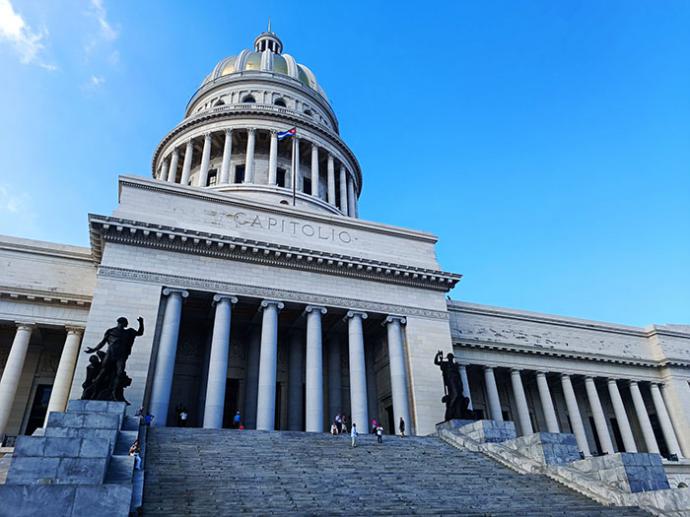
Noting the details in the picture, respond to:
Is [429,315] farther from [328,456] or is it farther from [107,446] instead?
[107,446]

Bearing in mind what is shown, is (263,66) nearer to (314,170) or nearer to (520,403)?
(314,170)

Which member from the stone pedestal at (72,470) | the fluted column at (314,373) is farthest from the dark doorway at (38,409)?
the stone pedestal at (72,470)

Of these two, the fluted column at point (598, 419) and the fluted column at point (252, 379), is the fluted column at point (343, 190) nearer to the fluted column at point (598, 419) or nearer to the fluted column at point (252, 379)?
the fluted column at point (252, 379)

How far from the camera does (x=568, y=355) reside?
34812mm

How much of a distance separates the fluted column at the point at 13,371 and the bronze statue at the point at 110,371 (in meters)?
8.45

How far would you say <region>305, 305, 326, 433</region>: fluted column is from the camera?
22844 mm

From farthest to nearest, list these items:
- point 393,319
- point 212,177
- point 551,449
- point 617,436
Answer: point 212,177
point 617,436
point 393,319
point 551,449

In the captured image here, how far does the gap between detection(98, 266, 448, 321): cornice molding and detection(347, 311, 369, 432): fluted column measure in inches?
28.6

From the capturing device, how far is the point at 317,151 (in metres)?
→ 43.2

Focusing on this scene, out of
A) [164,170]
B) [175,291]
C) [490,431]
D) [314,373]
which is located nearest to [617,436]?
[490,431]

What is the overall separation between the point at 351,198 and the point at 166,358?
26.7 meters

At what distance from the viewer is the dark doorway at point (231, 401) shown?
26.1 m

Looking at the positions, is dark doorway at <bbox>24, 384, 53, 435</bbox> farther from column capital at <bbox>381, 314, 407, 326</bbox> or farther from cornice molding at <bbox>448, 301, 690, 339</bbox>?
cornice molding at <bbox>448, 301, 690, 339</bbox>

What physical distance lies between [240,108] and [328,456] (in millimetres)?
33254
